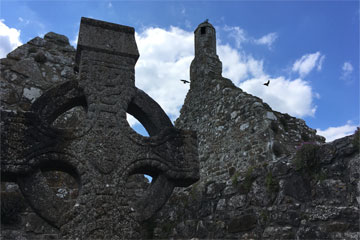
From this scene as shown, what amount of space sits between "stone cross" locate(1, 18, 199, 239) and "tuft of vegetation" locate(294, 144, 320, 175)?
1013 mm

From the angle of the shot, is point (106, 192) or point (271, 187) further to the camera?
point (271, 187)

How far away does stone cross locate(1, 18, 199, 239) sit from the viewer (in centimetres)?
251

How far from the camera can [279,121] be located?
7.97 meters

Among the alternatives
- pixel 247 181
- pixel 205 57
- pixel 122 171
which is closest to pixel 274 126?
pixel 205 57

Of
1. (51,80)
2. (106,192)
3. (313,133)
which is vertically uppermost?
(313,133)

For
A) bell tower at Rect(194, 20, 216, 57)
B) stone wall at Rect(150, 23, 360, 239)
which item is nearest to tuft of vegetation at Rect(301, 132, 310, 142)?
stone wall at Rect(150, 23, 360, 239)

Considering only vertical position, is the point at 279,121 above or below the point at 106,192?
above

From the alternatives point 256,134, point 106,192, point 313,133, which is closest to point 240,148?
point 256,134

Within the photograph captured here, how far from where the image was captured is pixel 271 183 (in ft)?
11.5

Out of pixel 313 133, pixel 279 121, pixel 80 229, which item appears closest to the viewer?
pixel 80 229

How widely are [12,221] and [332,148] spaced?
350 cm

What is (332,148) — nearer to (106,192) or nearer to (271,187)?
(271,187)

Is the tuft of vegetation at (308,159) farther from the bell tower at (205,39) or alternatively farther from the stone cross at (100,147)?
the bell tower at (205,39)

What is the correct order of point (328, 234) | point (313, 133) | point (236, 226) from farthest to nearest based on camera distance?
1. point (313, 133)
2. point (236, 226)
3. point (328, 234)
